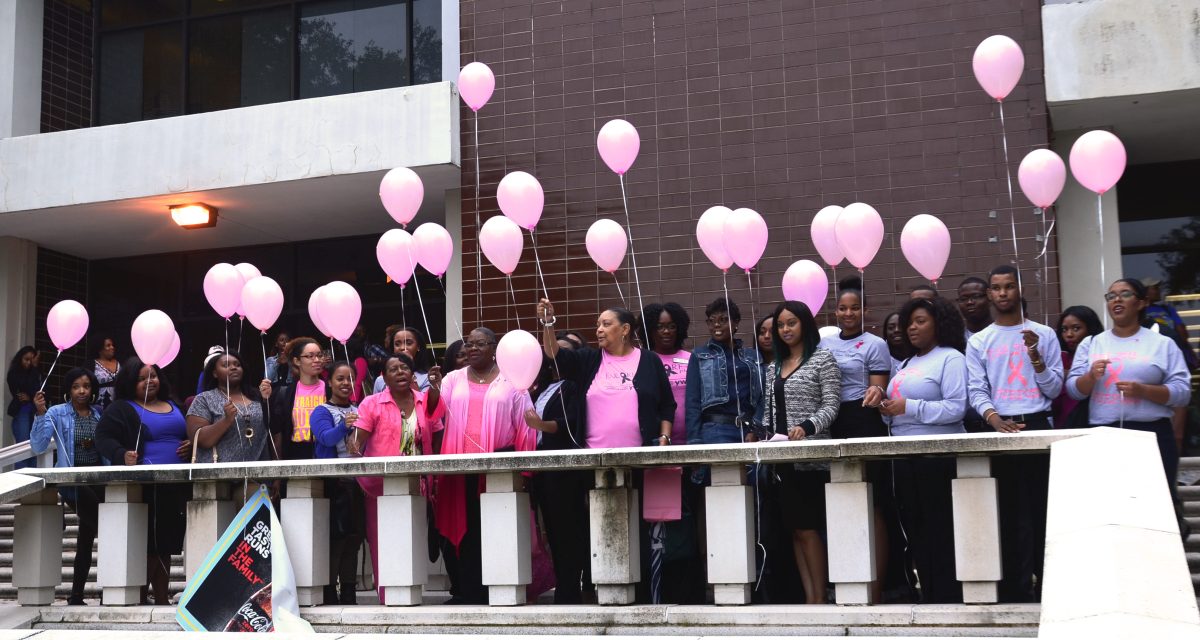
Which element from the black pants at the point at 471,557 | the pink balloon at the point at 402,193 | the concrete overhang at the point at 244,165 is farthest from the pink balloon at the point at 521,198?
the concrete overhang at the point at 244,165

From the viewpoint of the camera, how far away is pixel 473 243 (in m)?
12.7

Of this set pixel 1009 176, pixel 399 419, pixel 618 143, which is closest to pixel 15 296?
pixel 618 143

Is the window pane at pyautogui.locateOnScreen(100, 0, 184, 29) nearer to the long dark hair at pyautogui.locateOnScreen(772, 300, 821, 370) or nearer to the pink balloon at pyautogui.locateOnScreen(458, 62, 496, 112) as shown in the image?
Answer: the pink balloon at pyautogui.locateOnScreen(458, 62, 496, 112)

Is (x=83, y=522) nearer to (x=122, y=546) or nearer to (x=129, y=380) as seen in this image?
(x=129, y=380)

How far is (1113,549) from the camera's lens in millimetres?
3867

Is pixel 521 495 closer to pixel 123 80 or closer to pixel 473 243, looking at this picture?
pixel 473 243

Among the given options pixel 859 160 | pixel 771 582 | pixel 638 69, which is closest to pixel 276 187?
pixel 638 69

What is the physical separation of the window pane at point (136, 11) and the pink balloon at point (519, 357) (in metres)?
11.4

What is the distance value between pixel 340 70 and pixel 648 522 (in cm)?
1042

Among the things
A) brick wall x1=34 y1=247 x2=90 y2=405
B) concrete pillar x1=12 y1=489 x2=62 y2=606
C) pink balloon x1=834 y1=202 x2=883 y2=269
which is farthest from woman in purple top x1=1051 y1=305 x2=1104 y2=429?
brick wall x1=34 y1=247 x2=90 y2=405

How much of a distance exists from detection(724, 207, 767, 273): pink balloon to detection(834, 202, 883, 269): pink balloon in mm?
521

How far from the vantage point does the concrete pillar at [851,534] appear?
5379 mm

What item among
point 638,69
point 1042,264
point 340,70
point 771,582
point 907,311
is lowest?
point 771,582

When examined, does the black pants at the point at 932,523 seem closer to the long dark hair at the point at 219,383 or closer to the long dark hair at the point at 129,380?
the long dark hair at the point at 219,383
